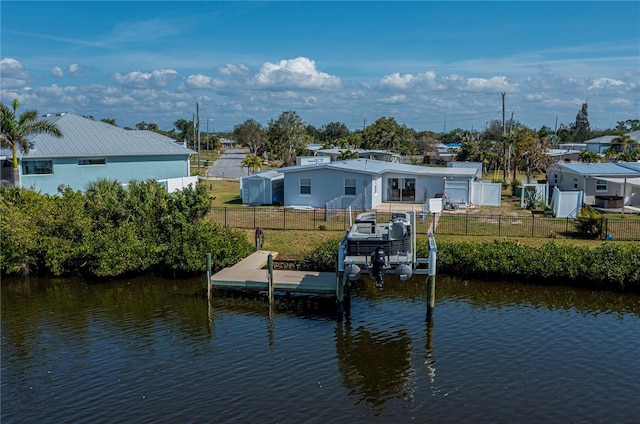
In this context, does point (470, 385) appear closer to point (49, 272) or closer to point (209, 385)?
point (209, 385)

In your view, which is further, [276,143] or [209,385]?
[276,143]

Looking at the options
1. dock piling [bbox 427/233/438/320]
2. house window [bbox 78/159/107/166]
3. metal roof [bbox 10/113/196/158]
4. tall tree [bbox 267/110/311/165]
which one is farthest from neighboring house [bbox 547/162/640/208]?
tall tree [bbox 267/110/311/165]

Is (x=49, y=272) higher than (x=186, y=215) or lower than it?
lower

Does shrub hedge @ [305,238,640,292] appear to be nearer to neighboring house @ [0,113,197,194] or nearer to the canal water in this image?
the canal water

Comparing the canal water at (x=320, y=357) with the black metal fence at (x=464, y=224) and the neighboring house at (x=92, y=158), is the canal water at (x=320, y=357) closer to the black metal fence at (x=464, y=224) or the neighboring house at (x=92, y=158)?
the black metal fence at (x=464, y=224)

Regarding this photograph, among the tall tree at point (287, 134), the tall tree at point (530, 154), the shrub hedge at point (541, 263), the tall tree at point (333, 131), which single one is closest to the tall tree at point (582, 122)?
the tall tree at point (333, 131)

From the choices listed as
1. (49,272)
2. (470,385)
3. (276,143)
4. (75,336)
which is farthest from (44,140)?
(276,143)

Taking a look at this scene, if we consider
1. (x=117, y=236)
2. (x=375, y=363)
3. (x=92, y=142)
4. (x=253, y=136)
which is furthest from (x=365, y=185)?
(x=253, y=136)
